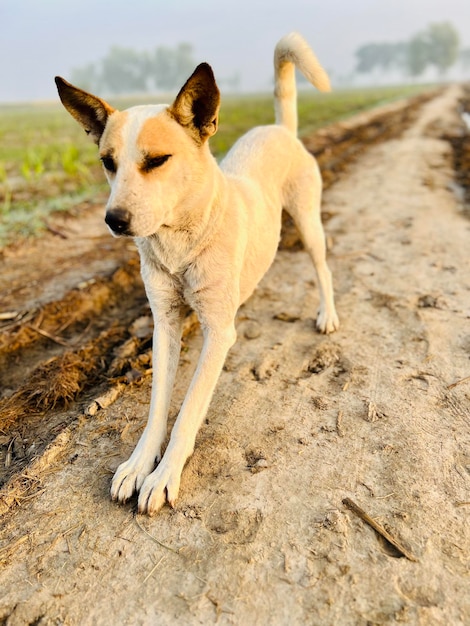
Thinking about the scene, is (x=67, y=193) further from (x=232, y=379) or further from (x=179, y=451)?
A: (x=179, y=451)

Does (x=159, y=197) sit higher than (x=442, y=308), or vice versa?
(x=159, y=197)

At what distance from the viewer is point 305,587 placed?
1858 millimetres

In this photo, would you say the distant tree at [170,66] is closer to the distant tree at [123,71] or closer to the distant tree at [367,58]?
the distant tree at [123,71]

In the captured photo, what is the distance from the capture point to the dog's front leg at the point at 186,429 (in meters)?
2.33

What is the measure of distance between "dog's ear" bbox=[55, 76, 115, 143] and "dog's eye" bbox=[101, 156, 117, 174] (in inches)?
11.0

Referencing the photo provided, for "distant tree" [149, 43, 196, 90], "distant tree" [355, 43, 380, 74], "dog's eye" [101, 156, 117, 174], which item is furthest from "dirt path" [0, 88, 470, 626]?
"distant tree" [355, 43, 380, 74]

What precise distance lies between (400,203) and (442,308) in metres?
3.72

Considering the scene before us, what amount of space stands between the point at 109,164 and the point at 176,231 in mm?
487

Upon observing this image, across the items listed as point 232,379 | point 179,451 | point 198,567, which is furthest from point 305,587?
point 232,379

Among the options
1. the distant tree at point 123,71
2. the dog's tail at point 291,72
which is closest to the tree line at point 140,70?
the distant tree at point 123,71

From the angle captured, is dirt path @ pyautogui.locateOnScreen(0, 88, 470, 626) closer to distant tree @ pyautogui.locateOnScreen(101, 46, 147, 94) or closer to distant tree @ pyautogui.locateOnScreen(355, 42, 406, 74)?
distant tree @ pyautogui.locateOnScreen(101, 46, 147, 94)

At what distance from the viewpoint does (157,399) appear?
8.75 ft

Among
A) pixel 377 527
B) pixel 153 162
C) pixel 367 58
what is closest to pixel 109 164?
pixel 153 162

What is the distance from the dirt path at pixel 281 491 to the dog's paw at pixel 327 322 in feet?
0.26
